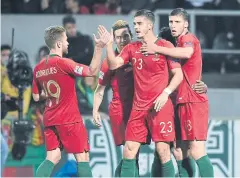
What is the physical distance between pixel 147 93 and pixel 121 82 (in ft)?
1.77

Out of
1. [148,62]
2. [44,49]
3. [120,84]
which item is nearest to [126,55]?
[148,62]

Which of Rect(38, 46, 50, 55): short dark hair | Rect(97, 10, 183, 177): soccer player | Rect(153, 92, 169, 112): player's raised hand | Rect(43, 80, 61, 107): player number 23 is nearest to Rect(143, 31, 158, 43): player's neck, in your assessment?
Rect(97, 10, 183, 177): soccer player

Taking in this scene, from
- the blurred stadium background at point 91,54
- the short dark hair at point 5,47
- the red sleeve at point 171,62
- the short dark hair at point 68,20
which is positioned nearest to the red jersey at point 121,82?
the red sleeve at point 171,62

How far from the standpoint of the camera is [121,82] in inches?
490

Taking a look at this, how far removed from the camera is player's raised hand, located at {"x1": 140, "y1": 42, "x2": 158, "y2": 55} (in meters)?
11.8

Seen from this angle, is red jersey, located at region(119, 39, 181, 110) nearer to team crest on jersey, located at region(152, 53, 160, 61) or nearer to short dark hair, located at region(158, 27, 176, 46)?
team crest on jersey, located at region(152, 53, 160, 61)

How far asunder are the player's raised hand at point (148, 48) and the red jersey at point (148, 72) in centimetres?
5

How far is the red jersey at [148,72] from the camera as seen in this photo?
11.9 metres

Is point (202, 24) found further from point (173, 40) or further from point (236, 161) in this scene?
point (173, 40)

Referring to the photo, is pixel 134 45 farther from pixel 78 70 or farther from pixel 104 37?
pixel 78 70

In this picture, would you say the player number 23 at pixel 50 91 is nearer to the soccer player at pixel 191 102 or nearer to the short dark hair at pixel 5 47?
the soccer player at pixel 191 102

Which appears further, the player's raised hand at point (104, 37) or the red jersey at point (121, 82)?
the red jersey at point (121, 82)

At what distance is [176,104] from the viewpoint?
12406 millimetres

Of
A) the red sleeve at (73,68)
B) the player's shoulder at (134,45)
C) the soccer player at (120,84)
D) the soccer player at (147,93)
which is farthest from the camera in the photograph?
the soccer player at (120,84)
